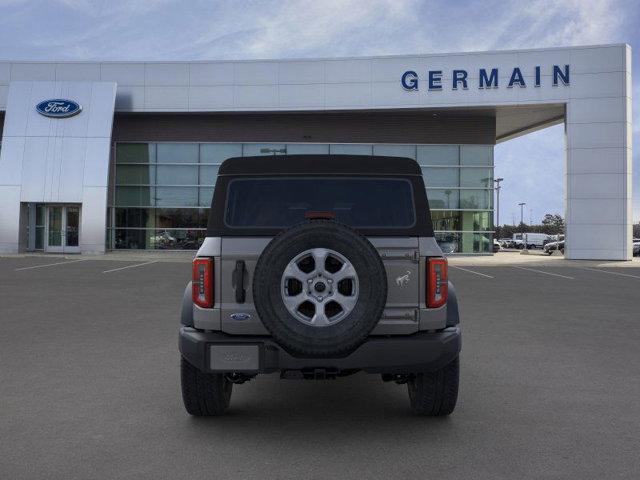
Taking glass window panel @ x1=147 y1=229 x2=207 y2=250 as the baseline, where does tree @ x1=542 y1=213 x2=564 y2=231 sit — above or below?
above

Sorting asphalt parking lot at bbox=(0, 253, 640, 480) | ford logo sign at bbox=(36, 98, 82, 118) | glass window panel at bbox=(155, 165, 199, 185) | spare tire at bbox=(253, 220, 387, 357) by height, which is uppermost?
ford logo sign at bbox=(36, 98, 82, 118)

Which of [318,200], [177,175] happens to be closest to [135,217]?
[177,175]

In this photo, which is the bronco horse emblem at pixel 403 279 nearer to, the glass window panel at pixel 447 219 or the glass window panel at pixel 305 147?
the glass window panel at pixel 305 147

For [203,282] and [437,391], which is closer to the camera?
[203,282]

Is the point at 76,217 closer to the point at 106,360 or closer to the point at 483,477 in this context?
the point at 106,360

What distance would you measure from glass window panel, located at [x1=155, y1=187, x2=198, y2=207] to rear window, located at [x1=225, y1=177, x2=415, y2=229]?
25.8 meters

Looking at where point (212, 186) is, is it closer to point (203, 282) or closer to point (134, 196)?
point (134, 196)

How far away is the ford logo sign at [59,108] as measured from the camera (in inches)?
1080

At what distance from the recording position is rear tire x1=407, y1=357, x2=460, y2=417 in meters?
4.09

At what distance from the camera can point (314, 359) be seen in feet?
11.9

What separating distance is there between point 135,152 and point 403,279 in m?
28.4

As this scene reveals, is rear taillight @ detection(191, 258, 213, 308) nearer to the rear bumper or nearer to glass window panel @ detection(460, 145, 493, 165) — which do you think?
the rear bumper

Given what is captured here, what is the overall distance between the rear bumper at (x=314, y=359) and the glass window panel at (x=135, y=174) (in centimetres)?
2747

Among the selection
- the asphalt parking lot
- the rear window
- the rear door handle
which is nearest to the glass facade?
the asphalt parking lot
